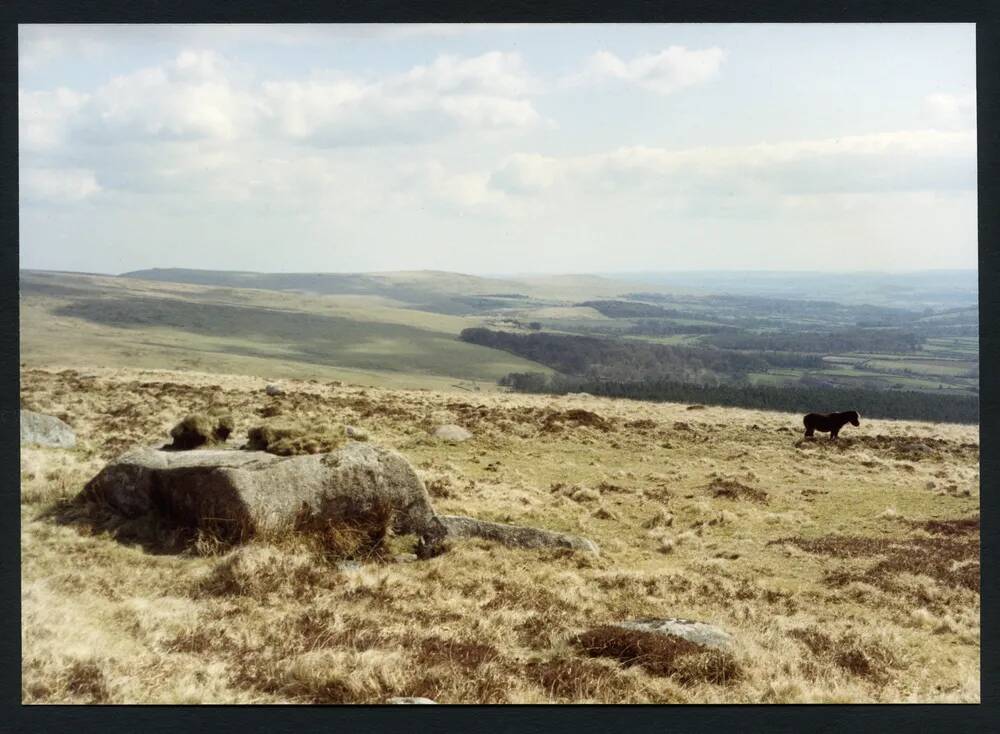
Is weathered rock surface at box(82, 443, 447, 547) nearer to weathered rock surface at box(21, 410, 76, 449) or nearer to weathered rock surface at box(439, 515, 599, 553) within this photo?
weathered rock surface at box(439, 515, 599, 553)

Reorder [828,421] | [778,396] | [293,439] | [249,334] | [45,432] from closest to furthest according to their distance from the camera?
1. [293,439]
2. [45,432]
3. [828,421]
4. [778,396]
5. [249,334]

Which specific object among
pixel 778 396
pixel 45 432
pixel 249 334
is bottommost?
pixel 778 396

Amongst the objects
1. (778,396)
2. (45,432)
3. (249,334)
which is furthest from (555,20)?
(249,334)

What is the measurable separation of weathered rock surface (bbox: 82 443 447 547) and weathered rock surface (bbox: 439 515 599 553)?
0.18 meters

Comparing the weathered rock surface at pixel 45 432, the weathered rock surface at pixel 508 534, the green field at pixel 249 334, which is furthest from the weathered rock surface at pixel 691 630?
the green field at pixel 249 334

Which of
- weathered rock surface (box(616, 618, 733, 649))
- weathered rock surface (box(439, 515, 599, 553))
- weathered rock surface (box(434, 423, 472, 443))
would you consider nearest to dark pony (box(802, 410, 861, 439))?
weathered rock surface (box(434, 423, 472, 443))

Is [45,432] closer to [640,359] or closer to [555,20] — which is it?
[555,20]

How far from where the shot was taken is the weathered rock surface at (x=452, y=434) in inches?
702

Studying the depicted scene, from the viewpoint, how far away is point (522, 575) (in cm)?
906

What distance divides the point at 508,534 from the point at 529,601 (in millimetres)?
1423

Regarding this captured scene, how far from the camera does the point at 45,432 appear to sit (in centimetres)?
1245

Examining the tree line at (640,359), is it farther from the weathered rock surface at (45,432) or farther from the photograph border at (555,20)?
the photograph border at (555,20)

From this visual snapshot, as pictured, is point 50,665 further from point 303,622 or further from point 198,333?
point 198,333

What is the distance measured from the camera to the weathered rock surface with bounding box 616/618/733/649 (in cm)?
727
